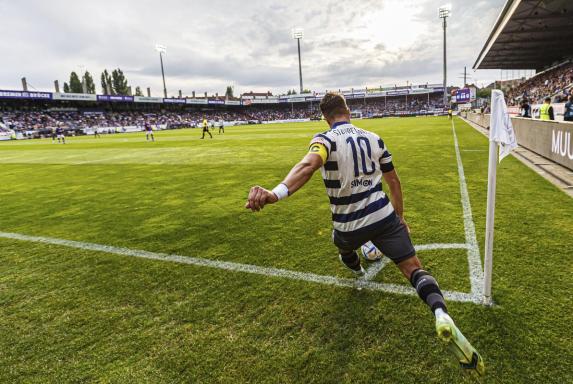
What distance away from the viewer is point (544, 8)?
22703 mm

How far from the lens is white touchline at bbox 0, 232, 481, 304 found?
11.4 ft

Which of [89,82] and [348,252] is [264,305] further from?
[89,82]

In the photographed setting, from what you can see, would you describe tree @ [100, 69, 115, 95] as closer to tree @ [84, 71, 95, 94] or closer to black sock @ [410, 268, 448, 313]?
tree @ [84, 71, 95, 94]

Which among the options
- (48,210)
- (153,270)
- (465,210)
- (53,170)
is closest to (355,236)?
(153,270)

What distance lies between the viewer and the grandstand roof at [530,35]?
74.3 ft

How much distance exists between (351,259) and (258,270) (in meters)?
1.14

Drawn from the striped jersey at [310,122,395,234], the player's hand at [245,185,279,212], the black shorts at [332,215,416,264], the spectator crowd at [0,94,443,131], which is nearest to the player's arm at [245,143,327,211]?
the player's hand at [245,185,279,212]

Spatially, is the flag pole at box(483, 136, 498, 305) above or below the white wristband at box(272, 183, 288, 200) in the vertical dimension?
below

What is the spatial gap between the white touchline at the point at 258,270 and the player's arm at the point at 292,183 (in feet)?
5.68

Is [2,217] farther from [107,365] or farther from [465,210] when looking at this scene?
[465,210]

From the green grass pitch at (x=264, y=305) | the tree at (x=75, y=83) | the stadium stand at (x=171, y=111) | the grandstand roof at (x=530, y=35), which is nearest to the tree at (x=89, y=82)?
the tree at (x=75, y=83)

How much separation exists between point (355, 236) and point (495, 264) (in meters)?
2.15

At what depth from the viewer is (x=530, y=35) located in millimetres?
30547

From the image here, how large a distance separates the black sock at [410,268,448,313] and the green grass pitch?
1.46 ft
